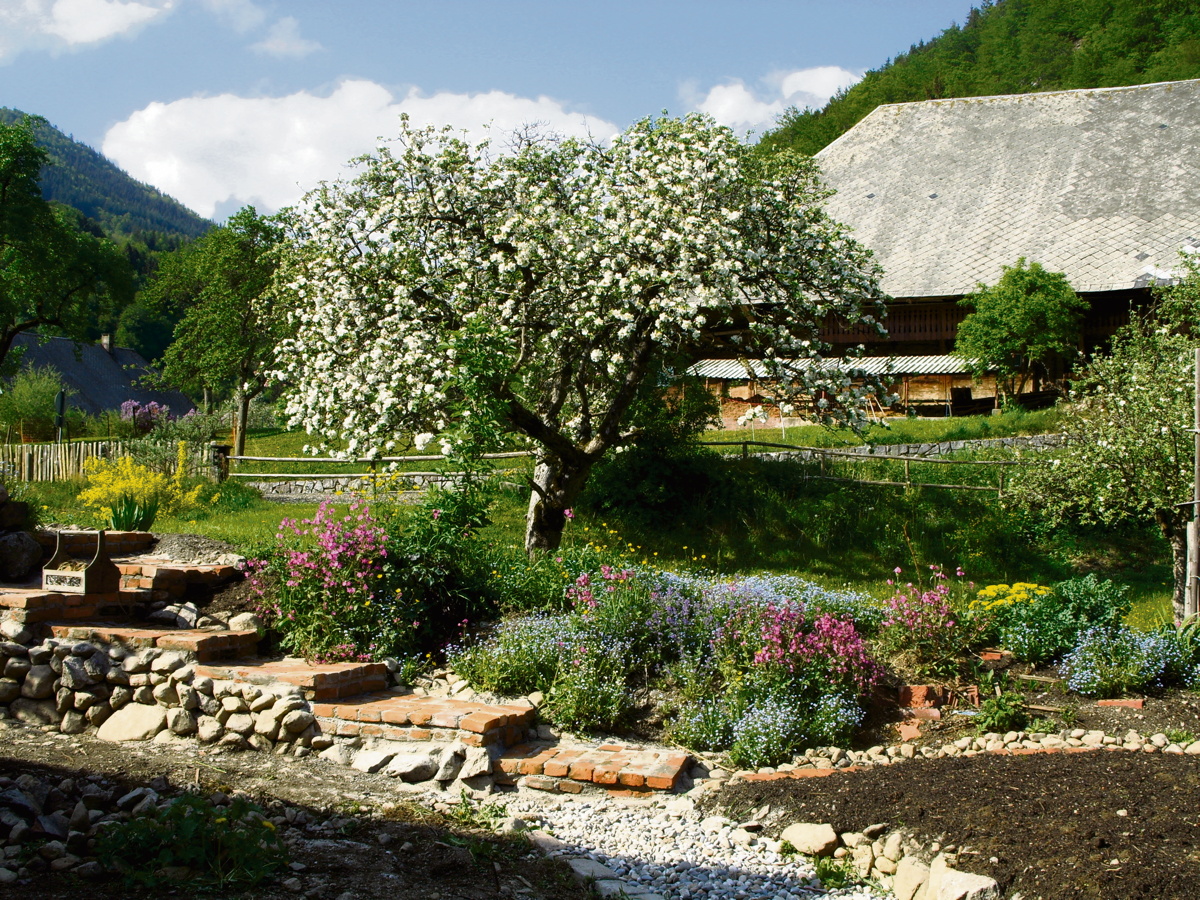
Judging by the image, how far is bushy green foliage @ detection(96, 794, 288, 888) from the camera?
11.8 feet

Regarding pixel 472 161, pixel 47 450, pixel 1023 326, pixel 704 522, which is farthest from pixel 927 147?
pixel 47 450

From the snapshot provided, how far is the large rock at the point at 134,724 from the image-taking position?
583 cm

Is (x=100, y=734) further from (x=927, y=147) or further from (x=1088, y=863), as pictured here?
(x=927, y=147)

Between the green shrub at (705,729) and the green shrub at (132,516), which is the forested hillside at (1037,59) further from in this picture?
the green shrub at (705,729)

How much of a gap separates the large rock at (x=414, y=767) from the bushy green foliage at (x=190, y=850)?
1610mm

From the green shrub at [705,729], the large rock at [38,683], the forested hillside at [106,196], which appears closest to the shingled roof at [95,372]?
the large rock at [38,683]

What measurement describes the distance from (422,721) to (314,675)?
0.83m

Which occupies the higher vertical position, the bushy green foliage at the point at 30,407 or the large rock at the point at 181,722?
the bushy green foliage at the point at 30,407

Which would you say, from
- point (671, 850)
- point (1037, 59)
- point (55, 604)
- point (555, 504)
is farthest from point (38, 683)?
point (1037, 59)

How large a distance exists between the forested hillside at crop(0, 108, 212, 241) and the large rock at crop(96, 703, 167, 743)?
15775cm

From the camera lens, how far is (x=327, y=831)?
445 cm

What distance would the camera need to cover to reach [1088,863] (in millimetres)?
4168

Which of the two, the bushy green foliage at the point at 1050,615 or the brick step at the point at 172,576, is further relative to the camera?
the bushy green foliage at the point at 1050,615

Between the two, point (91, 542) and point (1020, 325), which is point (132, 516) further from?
point (1020, 325)
